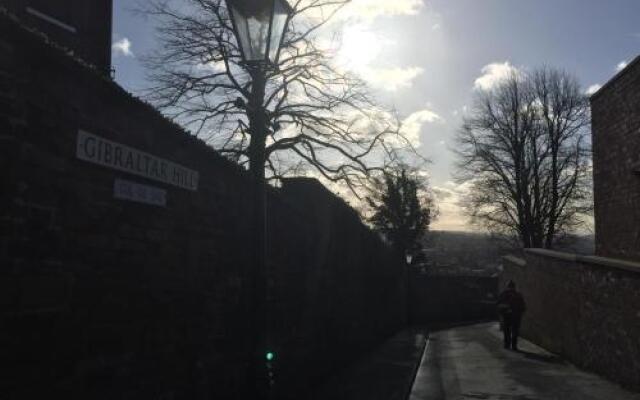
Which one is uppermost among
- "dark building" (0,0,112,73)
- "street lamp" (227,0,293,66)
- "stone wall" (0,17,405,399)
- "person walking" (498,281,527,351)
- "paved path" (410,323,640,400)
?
"dark building" (0,0,112,73)

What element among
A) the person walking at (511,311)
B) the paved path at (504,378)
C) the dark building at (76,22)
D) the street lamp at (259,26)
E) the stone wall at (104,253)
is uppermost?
the dark building at (76,22)

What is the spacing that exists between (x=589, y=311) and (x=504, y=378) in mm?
2194

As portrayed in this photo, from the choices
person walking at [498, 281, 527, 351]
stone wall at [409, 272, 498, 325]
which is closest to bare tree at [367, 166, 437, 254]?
stone wall at [409, 272, 498, 325]

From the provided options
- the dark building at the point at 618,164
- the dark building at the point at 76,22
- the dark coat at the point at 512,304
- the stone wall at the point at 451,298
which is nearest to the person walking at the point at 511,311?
the dark coat at the point at 512,304

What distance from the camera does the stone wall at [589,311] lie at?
1097 centimetres

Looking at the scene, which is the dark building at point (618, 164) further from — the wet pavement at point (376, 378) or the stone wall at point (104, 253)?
the stone wall at point (104, 253)

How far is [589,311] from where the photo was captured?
43.2 feet

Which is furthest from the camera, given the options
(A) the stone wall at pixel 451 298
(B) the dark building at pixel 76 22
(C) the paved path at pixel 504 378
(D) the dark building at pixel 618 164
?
(A) the stone wall at pixel 451 298

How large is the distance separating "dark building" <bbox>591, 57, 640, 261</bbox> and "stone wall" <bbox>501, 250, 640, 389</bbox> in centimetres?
112

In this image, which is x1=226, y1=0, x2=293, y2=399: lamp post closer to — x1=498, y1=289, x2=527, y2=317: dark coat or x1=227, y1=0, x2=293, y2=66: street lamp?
x1=227, y1=0, x2=293, y2=66: street lamp

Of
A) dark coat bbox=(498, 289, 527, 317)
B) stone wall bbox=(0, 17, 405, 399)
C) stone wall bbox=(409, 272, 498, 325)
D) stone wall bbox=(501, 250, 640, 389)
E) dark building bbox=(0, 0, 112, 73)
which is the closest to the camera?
stone wall bbox=(0, 17, 405, 399)

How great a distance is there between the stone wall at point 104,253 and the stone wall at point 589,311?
619 cm

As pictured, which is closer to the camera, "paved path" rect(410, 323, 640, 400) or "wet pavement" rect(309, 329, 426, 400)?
"wet pavement" rect(309, 329, 426, 400)

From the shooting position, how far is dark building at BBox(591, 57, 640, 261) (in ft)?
44.2
